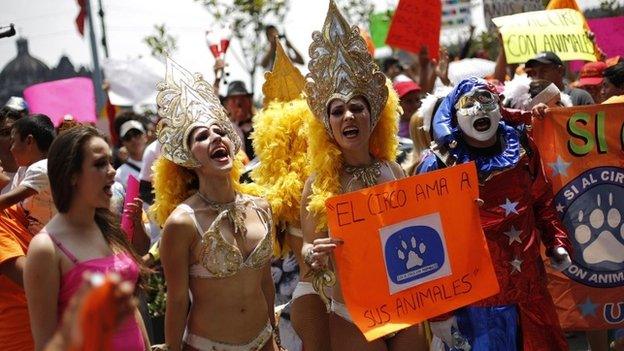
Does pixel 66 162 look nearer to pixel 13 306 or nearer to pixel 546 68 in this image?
pixel 13 306

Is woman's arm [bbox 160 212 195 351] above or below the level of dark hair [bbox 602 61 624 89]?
below

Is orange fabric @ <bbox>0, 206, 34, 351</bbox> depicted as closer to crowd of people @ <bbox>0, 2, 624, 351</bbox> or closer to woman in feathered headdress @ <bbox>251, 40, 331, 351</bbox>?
crowd of people @ <bbox>0, 2, 624, 351</bbox>

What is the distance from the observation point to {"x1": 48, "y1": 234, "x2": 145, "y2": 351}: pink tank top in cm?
432

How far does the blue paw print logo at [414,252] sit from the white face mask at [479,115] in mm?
595

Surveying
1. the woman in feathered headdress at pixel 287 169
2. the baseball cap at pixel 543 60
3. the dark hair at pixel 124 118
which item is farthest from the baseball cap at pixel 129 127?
the baseball cap at pixel 543 60

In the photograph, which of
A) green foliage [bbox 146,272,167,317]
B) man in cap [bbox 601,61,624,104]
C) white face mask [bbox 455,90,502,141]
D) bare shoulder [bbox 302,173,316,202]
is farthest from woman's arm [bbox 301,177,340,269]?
man in cap [bbox 601,61,624,104]

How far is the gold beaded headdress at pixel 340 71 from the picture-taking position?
608 centimetres

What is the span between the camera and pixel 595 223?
689 cm

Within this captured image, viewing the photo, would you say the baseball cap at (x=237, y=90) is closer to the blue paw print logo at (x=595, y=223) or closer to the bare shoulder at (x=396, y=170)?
the blue paw print logo at (x=595, y=223)

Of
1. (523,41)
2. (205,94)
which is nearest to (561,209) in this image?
(205,94)

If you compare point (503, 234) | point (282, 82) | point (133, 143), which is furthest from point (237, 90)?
point (503, 234)

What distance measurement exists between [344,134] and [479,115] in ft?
2.57

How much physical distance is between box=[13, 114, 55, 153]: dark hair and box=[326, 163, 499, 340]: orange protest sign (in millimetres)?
1855

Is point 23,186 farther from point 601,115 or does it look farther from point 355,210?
point 601,115
